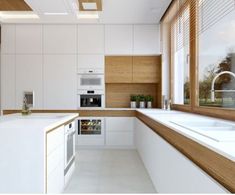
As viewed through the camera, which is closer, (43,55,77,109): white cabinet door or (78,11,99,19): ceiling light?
(78,11,99,19): ceiling light

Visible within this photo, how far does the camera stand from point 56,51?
18.4ft

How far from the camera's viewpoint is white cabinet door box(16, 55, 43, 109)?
18.4 feet

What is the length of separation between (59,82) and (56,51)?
0.66 meters

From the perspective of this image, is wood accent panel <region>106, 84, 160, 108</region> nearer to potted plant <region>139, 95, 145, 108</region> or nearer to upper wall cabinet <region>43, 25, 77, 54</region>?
potted plant <region>139, 95, 145, 108</region>

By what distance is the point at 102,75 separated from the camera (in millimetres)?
5645

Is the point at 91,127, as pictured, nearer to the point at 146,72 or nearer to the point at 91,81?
the point at 91,81

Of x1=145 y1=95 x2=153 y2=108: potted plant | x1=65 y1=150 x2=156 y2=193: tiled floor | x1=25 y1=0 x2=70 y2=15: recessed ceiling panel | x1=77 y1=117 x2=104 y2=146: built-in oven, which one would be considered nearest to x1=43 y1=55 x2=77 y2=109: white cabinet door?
x1=77 y1=117 x2=104 y2=146: built-in oven

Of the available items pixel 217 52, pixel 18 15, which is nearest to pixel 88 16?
pixel 18 15

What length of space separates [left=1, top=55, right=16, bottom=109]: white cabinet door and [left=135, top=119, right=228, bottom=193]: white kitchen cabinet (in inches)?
143

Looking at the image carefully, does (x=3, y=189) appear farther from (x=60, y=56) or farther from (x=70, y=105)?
(x=60, y=56)

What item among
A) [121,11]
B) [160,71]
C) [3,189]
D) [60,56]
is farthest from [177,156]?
[60,56]

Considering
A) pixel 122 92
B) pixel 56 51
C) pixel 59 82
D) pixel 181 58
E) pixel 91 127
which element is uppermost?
pixel 56 51

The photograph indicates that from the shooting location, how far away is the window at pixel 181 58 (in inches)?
154

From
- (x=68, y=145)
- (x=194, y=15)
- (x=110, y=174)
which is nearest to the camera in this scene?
(x=68, y=145)
